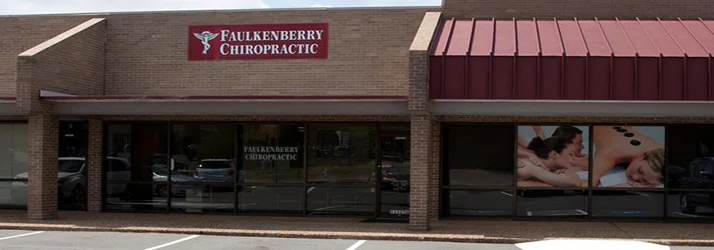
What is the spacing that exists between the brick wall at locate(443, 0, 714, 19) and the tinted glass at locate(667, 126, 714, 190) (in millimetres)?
2792

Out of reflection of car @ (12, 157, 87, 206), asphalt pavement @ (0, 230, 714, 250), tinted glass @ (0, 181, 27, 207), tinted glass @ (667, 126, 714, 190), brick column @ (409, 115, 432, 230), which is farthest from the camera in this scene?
tinted glass @ (0, 181, 27, 207)

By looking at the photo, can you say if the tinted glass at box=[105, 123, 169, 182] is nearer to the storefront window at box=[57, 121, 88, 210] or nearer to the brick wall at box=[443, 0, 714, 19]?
the storefront window at box=[57, 121, 88, 210]

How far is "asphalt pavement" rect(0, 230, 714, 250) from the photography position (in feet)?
38.8

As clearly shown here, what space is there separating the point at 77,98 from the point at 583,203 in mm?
10634

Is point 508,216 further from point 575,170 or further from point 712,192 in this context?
point 712,192

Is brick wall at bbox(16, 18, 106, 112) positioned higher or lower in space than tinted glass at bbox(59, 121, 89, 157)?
higher

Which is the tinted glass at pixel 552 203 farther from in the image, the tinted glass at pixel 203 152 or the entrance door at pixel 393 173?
the tinted glass at pixel 203 152

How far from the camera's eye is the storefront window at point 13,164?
17.5 m

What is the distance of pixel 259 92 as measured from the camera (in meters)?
16.7

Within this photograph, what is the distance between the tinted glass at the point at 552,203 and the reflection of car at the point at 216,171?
6.23 meters

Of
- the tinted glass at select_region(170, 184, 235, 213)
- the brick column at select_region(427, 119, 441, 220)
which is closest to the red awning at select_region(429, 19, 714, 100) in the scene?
the brick column at select_region(427, 119, 441, 220)

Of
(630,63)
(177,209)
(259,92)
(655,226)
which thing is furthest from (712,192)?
(177,209)

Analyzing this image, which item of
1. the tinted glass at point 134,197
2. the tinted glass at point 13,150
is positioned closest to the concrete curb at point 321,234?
the tinted glass at point 134,197

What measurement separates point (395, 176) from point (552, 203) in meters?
3.38
